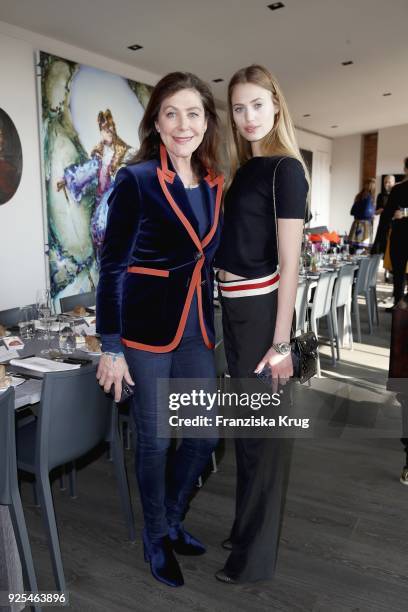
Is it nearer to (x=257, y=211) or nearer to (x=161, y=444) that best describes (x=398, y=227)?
(x=257, y=211)

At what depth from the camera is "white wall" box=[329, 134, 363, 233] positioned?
13492 millimetres

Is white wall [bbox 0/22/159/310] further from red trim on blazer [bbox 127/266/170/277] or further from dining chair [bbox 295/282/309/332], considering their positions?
red trim on blazer [bbox 127/266/170/277]

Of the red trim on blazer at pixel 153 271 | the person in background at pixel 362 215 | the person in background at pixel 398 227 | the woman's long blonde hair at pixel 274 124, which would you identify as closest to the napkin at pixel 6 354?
the red trim on blazer at pixel 153 271

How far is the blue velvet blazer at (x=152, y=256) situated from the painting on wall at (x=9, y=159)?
3968 millimetres

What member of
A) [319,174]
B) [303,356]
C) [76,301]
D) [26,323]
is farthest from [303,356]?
[319,174]

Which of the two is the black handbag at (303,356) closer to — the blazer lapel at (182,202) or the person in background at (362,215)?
the blazer lapel at (182,202)

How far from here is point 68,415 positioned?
1794mm

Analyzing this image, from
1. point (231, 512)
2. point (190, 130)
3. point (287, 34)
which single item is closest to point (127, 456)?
point (231, 512)

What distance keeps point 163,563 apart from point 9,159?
4387mm

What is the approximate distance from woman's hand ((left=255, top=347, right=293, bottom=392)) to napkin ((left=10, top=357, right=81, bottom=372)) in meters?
0.86

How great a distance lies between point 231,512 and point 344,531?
498 millimetres

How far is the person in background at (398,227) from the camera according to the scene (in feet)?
17.9

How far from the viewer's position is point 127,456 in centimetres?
293

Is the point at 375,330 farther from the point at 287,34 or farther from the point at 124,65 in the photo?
the point at 124,65
